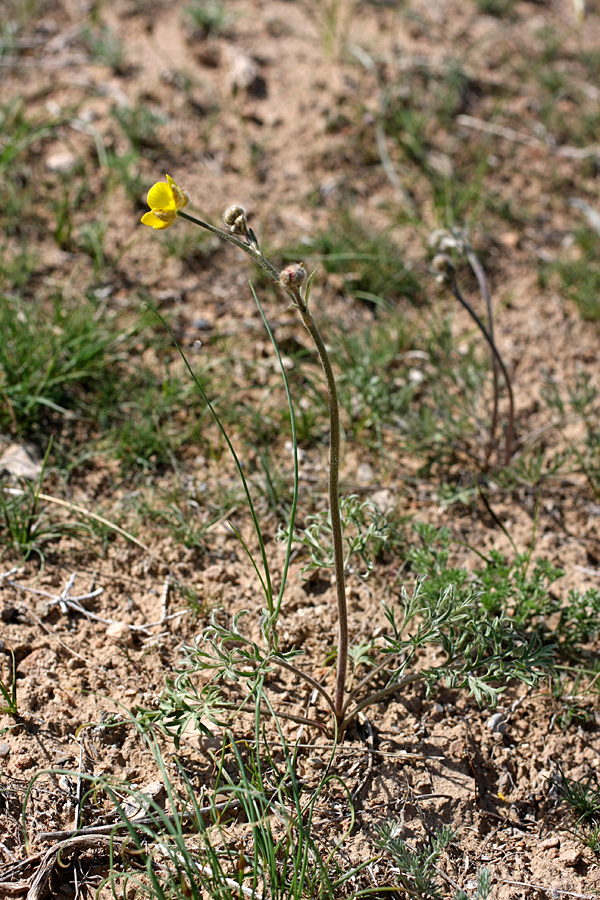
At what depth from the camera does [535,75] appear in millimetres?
5062

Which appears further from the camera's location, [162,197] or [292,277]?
[162,197]

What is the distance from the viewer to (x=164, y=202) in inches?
72.6

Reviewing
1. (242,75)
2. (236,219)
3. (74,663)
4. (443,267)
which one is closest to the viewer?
(236,219)

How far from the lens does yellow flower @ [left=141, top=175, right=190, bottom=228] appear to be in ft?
5.98

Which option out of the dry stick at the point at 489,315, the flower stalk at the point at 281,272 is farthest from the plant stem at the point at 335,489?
the dry stick at the point at 489,315

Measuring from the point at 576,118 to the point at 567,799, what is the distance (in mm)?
4222

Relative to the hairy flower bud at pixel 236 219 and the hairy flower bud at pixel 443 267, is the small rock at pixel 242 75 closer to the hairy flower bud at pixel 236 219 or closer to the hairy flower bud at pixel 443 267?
the hairy flower bud at pixel 443 267

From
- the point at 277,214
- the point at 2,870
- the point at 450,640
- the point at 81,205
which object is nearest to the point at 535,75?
the point at 277,214

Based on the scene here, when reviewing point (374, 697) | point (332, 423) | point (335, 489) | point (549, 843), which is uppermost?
point (332, 423)

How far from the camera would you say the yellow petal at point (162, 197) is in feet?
5.96

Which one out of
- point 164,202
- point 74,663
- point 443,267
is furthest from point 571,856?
point 164,202

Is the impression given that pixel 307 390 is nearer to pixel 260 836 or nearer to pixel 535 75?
pixel 260 836

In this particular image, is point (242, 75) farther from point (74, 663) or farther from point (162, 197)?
point (74, 663)

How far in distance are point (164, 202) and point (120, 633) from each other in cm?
153
